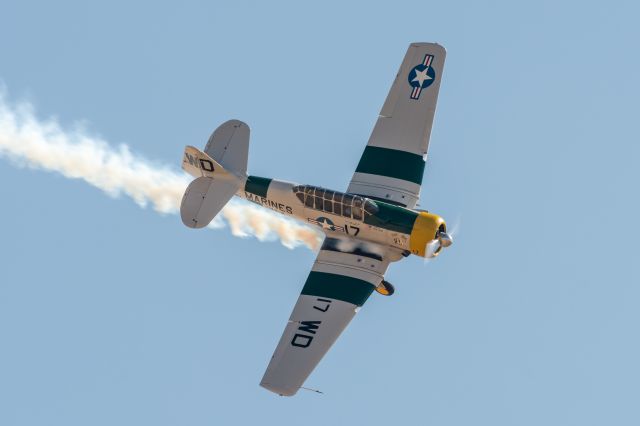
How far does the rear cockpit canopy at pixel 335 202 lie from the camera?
139 feet

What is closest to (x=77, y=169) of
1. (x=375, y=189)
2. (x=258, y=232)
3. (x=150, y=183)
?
(x=150, y=183)

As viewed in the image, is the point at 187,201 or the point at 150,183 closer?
the point at 187,201

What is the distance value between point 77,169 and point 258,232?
5.30m

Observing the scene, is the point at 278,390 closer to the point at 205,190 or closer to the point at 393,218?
the point at 393,218

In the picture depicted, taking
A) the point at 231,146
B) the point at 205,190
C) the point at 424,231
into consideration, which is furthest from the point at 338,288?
the point at 231,146

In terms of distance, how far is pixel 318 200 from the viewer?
42.8 meters

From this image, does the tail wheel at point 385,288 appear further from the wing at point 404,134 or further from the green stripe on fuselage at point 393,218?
the wing at point 404,134

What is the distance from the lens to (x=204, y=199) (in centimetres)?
4341

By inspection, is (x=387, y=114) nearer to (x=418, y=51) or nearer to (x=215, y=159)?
(x=418, y=51)

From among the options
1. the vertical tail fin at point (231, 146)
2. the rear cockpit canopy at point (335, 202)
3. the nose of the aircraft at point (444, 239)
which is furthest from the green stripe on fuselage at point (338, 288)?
the vertical tail fin at point (231, 146)

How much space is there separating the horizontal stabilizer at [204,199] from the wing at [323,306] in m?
2.95

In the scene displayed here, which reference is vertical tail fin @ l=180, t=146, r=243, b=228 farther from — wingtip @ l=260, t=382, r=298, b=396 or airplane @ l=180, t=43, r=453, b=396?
wingtip @ l=260, t=382, r=298, b=396

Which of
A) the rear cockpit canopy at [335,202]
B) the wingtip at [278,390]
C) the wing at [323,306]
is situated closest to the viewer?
the wingtip at [278,390]

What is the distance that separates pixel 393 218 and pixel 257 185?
3.99 m
